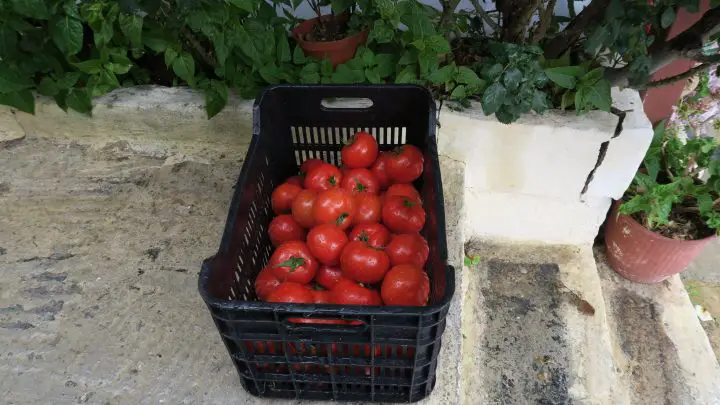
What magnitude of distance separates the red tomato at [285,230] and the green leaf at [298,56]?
2.11 ft

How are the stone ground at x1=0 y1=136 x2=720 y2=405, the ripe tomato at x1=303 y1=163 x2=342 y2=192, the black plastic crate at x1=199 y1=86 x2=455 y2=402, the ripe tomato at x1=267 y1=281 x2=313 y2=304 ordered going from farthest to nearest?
the ripe tomato at x1=303 y1=163 x2=342 y2=192, the stone ground at x1=0 y1=136 x2=720 y2=405, the ripe tomato at x1=267 y1=281 x2=313 y2=304, the black plastic crate at x1=199 y1=86 x2=455 y2=402

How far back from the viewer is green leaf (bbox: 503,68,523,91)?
1697 mm

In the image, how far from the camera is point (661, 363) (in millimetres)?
2062

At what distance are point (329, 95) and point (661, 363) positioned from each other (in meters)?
1.61

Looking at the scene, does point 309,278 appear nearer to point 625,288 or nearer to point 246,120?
point 246,120

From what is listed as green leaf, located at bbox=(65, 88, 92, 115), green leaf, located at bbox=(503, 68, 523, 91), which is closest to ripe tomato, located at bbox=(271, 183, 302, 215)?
green leaf, located at bbox=(503, 68, 523, 91)

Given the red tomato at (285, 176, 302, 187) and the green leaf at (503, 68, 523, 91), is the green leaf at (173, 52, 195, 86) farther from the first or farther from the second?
the green leaf at (503, 68, 523, 91)

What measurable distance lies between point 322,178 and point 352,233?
8.3 inches

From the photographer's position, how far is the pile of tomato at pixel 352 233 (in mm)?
1337

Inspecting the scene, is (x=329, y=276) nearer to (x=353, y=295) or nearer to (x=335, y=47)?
(x=353, y=295)

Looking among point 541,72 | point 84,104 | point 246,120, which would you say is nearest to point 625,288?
point 541,72

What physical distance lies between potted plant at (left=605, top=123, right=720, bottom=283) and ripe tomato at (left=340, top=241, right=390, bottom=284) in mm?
1191

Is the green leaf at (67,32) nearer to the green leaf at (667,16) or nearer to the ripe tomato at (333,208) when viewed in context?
the ripe tomato at (333,208)

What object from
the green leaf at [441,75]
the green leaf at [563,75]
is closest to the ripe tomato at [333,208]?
the green leaf at [441,75]
